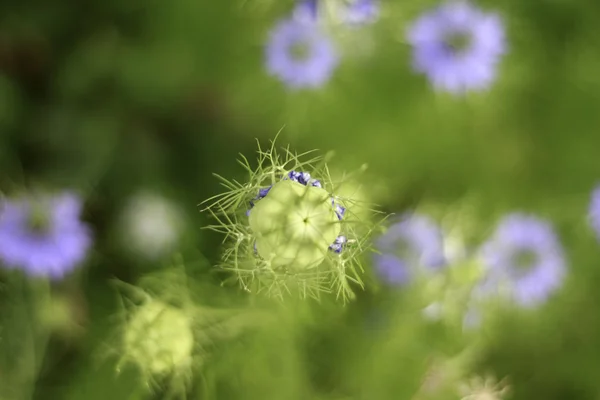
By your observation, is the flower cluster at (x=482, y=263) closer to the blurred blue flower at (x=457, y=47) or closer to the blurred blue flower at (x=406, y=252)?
the blurred blue flower at (x=406, y=252)

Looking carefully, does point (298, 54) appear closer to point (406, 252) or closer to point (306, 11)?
point (306, 11)

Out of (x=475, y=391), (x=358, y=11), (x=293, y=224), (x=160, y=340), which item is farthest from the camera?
(x=358, y=11)

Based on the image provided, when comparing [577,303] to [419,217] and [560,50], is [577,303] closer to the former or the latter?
[419,217]

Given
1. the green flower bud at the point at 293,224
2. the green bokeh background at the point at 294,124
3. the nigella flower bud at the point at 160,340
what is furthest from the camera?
the green bokeh background at the point at 294,124

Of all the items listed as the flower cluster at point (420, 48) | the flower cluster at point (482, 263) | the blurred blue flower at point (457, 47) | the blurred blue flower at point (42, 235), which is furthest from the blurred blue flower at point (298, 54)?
the blurred blue flower at point (42, 235)

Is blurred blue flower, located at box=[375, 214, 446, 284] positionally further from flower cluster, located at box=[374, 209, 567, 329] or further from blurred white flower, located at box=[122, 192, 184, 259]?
blurred white flower, located at box=[122, 192, 184, 259]

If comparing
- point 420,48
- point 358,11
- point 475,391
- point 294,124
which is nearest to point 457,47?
point 420,48
